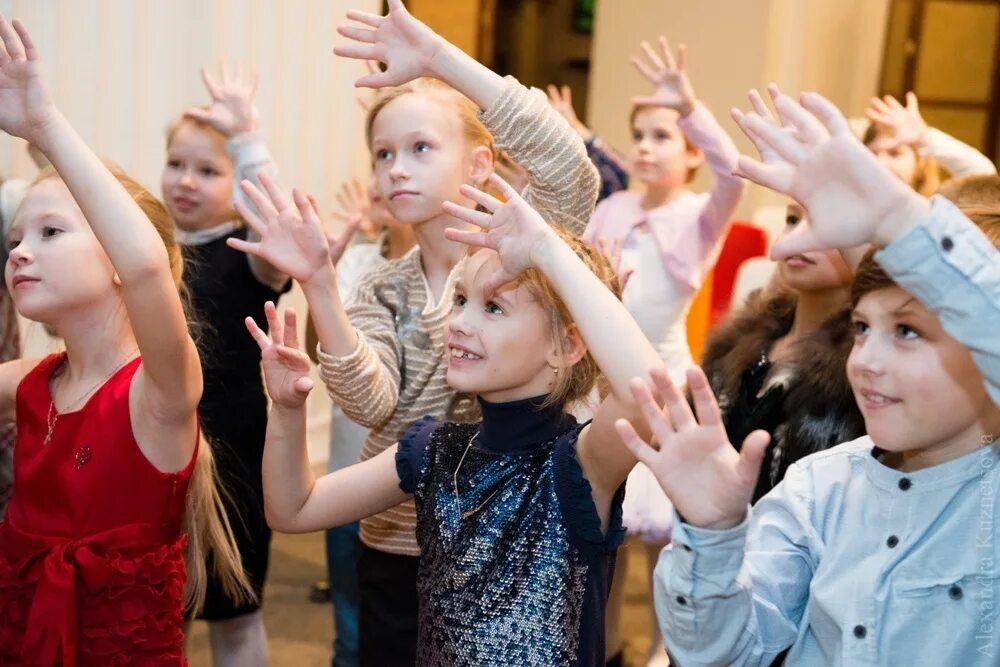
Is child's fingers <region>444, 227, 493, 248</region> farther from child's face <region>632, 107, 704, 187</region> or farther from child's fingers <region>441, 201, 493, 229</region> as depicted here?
child's face <region>632, 107, 704, 187</region>

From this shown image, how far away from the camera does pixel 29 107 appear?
1461mm

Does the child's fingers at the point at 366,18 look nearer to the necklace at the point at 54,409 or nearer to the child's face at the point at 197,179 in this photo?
the necklace at the point at 54,409

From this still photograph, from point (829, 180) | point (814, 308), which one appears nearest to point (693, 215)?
point (814, 308)

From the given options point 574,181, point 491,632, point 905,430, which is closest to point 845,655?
point 905,430

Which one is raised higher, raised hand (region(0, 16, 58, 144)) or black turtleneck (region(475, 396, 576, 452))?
raised hand (region(0, 16, 58, 144))

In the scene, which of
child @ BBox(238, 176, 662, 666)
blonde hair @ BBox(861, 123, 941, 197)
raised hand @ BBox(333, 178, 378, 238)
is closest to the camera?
child @ BBox(238, 176, 662, 666)

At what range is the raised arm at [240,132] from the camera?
7.66 feet

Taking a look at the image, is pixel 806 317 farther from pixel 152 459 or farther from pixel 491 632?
pixel 152 459

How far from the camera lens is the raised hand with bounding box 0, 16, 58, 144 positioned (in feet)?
4.78

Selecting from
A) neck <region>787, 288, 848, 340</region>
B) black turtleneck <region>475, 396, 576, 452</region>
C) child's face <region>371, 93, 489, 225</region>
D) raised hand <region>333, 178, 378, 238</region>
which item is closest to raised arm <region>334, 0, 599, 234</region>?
child's face <region>371, 93, 489, 225</region>

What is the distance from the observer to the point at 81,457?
163cm

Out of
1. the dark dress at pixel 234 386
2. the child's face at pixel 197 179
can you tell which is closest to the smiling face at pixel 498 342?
the dark dress at pixel 234 386

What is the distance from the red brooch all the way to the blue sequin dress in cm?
45

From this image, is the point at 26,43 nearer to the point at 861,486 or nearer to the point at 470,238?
the point at 470,238
